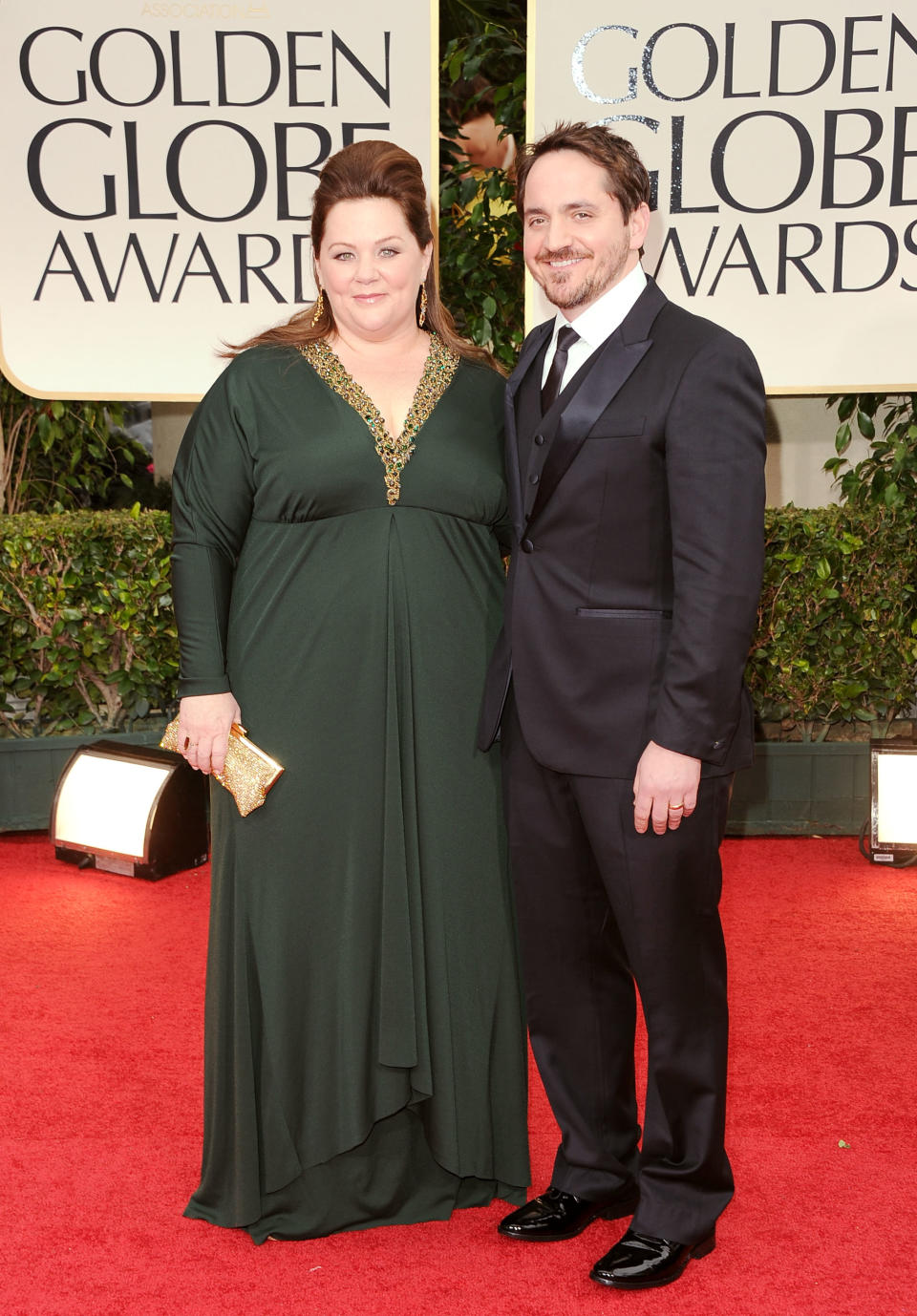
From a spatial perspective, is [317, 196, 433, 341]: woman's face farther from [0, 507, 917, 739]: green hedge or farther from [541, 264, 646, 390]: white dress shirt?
[0, 507, 917, 739]: green hedge

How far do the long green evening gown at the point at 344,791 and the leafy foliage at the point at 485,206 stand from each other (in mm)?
2245

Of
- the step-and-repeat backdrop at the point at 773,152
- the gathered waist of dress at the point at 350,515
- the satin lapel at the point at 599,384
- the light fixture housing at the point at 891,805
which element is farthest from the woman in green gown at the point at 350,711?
the light fixture housing at the point at 891,805

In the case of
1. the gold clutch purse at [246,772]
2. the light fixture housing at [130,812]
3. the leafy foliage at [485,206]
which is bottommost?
the light fixture housing at [130,812]

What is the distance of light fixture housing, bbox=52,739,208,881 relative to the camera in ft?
13.0

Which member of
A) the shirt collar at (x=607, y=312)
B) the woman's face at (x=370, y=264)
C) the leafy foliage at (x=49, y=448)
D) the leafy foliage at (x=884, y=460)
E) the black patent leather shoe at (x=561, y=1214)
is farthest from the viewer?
the leafy foliage at (x=49, y=448)

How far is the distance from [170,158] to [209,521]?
2.31 m

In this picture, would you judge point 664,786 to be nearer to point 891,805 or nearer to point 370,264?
point 370,264

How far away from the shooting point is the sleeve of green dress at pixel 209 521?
2072 millimetres

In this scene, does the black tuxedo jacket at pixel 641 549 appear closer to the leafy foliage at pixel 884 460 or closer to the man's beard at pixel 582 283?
the man's beard at pixel 582 283

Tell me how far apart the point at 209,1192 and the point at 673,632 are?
1.26 meters

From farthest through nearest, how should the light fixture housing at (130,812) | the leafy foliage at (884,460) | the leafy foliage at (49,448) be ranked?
1. the leafy foliage at (49,448)
2. the leafy foliage at (884,460)
3. the light fixture housing at (130,812)

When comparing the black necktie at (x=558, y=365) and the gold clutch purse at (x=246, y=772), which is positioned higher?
the black necktie at (x=558, y=365)

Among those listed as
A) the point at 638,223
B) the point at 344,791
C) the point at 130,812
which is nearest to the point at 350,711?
the point at 344,791

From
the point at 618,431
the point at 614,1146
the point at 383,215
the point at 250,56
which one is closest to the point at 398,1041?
the point at 614,1146
